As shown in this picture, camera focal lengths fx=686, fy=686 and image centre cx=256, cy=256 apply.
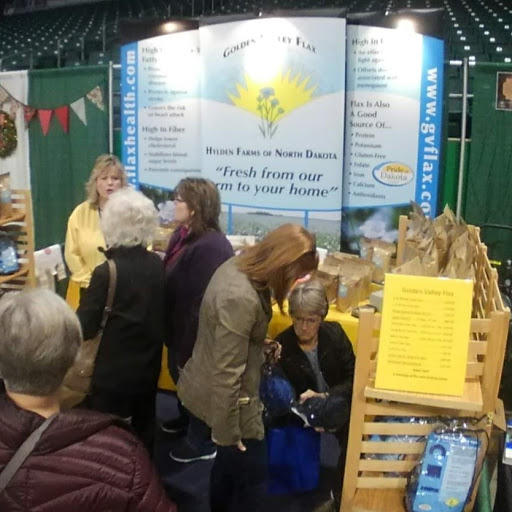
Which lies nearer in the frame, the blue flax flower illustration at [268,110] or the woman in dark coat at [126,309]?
the woman in dark coat at [126,309]

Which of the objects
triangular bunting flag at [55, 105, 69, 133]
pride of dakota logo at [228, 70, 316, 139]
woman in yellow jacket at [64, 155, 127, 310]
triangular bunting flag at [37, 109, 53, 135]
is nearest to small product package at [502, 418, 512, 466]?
woman in yellow jacket at [64, 155, 127, 310]

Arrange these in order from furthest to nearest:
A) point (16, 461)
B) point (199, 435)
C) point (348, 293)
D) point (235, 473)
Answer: point (348, 293)
point (199, 435)
point (235, 473)
point (16, 461)

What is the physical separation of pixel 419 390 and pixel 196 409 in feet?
2.98

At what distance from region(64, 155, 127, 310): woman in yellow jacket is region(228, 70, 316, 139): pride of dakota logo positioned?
3.75 feet

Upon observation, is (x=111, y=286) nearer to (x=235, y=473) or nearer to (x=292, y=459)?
(x=235, y=473)

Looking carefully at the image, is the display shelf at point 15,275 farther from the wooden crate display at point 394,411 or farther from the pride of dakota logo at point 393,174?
the wooden crate display at point 394,411

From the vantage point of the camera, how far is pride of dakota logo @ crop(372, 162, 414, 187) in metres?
3.99

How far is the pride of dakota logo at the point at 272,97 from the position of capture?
13.5ft

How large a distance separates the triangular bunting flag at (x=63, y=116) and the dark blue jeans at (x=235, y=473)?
350cm

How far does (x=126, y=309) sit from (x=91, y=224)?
4.03 ft

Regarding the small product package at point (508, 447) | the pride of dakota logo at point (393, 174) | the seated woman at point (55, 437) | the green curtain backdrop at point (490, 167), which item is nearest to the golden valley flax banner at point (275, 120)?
the pride of dakota logo at point (393, 174)

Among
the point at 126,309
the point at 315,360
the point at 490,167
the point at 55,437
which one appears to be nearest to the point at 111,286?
the point at 126,309

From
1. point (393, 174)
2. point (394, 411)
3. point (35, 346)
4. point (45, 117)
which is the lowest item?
point (394, 411)

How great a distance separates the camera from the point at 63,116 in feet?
16.7
